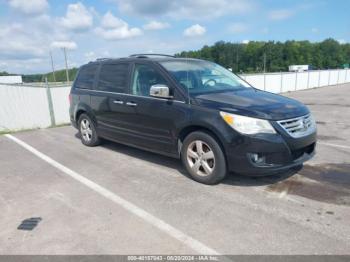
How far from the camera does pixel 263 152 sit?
389 centimetres

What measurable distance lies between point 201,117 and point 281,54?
333ft

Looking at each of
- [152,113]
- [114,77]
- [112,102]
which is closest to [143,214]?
[152,113]

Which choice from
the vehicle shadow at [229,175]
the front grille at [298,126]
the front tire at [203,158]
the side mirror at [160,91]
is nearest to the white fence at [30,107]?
the vehicle shadow at [229,175]

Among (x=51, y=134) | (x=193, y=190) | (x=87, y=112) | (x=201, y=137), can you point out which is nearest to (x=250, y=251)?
(x=193, y=190)

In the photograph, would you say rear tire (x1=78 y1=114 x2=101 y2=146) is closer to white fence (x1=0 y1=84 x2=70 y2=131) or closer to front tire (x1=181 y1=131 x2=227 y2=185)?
front tire (x1=181 y1=131 x2=227 y2=185)

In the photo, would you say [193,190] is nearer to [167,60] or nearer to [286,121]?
[286,121]

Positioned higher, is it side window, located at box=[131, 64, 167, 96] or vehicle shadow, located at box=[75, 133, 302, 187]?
side window, located at box=[131, 64, 167, 96]

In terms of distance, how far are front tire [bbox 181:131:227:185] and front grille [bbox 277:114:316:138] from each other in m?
0.88

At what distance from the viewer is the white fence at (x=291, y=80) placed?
64.2 feet

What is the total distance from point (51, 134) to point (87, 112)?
2612mm

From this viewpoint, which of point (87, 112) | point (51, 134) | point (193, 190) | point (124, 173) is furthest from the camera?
point (51, 134)

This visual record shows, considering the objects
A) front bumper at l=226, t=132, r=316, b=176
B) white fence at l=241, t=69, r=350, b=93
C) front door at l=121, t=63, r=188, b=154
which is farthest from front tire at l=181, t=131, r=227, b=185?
white fence at l=241, t=69, r=350, b=93

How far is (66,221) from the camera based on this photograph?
11.4 ft

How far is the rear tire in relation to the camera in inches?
258
